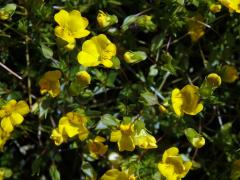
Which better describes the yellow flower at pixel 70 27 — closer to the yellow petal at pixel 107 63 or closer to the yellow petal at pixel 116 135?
the yellow petal at pixel 107 63

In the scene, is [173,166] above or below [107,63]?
below

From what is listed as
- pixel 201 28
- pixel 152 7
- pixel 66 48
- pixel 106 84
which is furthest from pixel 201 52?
pixel 66 48

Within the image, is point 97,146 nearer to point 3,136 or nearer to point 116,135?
point 116,135

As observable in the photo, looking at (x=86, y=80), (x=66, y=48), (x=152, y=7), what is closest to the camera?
(x=86, y=80)

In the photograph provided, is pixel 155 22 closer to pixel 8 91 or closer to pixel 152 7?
pixel 152 7

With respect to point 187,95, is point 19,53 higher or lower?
lower

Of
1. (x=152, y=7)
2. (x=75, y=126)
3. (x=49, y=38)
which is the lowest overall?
(x=75, y=126)

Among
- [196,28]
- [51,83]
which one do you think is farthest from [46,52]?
[196,28]
